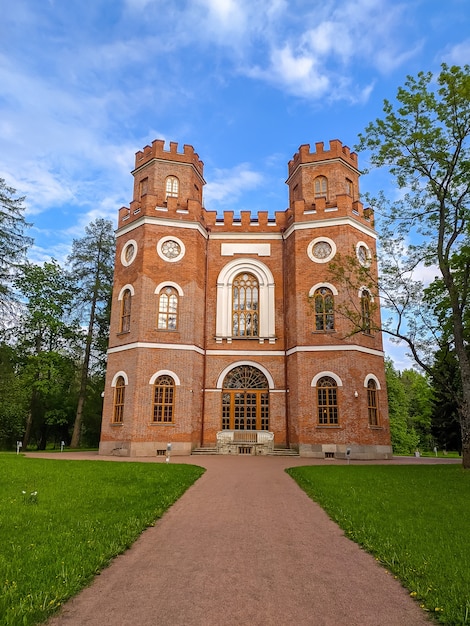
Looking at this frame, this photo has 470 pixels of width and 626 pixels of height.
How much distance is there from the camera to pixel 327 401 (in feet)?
66.4

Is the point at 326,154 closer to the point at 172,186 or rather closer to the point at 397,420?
the point at 172,186

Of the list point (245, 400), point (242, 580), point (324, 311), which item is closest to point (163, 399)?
point (245, 400)

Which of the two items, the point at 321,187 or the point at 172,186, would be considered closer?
the point at 321,187

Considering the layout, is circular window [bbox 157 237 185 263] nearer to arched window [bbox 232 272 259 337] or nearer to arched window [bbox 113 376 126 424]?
arched window [bbox 232 272 259 337]

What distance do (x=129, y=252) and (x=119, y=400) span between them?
23.9 ft

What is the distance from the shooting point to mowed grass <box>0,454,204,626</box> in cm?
386

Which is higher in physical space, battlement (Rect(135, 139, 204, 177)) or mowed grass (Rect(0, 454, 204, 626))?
battlement (Rect(135, 139, 204, 177))

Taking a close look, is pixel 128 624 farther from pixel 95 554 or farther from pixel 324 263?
pixel 324 263

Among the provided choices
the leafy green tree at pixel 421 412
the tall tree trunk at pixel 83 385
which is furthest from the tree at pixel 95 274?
the leafy green tree at pixel 421 412

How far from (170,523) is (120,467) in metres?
6.99

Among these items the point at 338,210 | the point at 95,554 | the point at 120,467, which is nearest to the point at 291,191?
the point at 338,210

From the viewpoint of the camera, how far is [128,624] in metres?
3.46

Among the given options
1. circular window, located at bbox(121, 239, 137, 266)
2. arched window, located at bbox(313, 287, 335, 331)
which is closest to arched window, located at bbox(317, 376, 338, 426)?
arched window, located at bbox(313, 287, 335, 331)

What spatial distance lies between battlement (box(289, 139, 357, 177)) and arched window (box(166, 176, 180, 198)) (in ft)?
21.3
